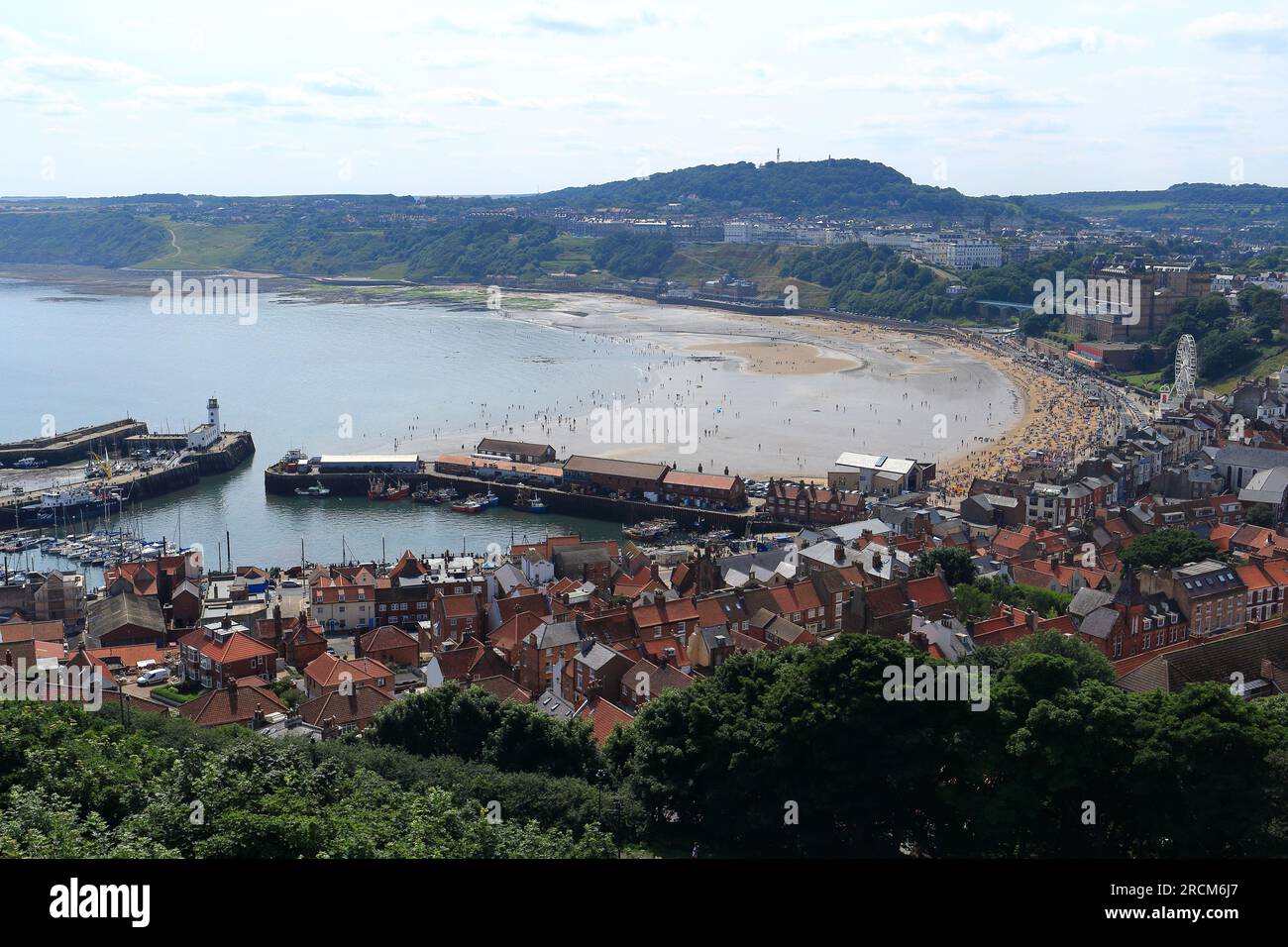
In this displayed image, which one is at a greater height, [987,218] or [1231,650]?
[987,218]

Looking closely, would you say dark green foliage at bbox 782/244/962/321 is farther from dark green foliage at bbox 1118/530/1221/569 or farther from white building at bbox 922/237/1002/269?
dark green foliage at bbox 1118/530/1221/569

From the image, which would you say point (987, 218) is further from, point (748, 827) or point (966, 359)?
point (748, 827)

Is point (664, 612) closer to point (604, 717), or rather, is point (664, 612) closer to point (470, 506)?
point (604, 717)

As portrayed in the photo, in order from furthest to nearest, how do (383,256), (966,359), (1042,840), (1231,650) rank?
(383,256) < (966,359) < (1231,650) < (1042,840)

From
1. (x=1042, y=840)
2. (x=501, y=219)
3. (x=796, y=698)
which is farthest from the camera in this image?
(x=501, y=219)

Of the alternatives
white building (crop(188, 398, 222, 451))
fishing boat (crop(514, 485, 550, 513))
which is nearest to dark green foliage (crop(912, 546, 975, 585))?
fishing boat (crop(514, 485, 550, 513))

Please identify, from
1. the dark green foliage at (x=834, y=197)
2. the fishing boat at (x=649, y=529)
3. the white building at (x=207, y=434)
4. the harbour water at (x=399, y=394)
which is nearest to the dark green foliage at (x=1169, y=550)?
the fishing boat at (x=649, y=529)
